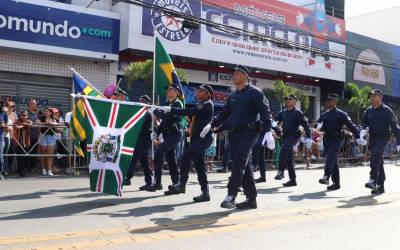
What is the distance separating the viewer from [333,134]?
10.0 meters

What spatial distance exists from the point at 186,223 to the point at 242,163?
1298 mm

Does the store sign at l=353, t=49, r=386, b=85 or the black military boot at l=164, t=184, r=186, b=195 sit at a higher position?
the store sign at l=353, t=49, r=386, b=85

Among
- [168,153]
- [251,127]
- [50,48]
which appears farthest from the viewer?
[50,48]

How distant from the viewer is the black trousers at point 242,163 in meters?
6.83

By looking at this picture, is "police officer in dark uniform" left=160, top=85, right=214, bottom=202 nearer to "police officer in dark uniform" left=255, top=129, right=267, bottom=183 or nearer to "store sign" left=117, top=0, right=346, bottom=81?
"police officer in dark uniform" left=255, top=129, right=267, bottom=183

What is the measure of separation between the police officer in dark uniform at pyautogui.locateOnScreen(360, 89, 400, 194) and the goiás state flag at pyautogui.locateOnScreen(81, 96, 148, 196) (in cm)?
452

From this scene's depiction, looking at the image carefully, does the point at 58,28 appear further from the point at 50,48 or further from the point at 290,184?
the point at 290,184

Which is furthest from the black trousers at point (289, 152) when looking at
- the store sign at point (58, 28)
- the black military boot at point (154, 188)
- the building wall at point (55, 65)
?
the building wall at point (55, 65)

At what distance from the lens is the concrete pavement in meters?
5.08

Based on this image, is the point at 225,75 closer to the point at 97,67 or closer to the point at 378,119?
the point at 97,67

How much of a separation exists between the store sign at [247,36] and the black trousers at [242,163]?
1073cm

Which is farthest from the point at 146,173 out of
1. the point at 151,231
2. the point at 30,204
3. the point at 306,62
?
the point at 306,62

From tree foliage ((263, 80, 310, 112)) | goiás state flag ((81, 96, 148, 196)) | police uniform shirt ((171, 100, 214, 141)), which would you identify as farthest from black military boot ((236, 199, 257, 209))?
tree foliage ((263, 80, 310, 112))

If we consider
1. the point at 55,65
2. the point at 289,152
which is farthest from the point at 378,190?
the point at 55,65
